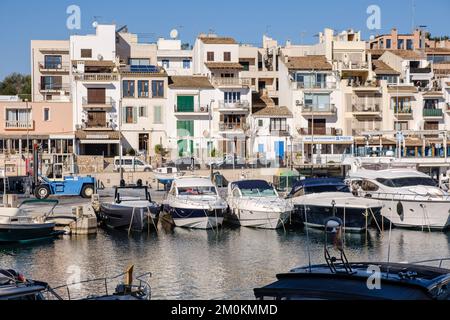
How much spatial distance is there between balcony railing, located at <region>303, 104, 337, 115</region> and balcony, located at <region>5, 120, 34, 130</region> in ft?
65.2

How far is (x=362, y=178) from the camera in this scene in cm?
3653

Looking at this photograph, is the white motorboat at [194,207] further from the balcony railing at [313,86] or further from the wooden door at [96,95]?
the balcony railing at [313,86]

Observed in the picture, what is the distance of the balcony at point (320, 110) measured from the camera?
59.8 meters

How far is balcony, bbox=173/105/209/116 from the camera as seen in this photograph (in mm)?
57719

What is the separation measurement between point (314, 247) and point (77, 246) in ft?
27.7

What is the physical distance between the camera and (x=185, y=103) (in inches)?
2292

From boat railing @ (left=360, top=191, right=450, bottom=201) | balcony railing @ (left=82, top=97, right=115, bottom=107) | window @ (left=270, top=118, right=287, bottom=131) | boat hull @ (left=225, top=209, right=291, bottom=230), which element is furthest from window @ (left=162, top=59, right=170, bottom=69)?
boat hull @ (left=225, top=209, right=291, bottom=230)

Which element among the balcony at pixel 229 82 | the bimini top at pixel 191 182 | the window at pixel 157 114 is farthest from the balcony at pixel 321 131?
the bimini top at pixel 191 182

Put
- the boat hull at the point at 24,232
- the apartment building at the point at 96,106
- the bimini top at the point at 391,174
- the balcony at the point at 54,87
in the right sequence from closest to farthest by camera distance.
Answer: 1. the boat hull at the point at 24,232
2. the bimini top at the point at 391,174
3. the apartment building at the point at 96,106
4. the balcony at the point at 54,87

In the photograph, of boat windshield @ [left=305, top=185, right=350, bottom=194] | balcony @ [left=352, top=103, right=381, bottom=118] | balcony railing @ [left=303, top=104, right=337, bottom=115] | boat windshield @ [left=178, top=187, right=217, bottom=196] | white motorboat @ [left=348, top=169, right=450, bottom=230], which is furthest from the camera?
balcony @ [left=352, top=103, right=381, bottom=118]

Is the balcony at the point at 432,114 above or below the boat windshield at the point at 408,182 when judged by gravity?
above

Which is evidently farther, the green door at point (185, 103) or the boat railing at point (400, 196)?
the green door at point (185, 103)

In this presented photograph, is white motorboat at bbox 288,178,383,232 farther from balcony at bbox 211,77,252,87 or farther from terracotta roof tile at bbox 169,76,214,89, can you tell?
balcony at bbox 211,77,252,87

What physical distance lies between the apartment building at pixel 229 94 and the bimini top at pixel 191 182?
2296cm
